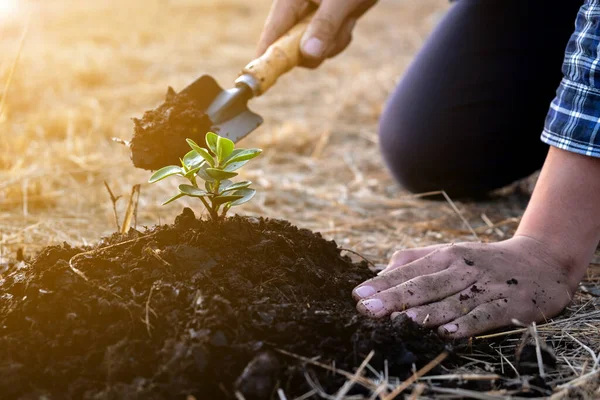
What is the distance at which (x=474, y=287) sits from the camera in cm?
168

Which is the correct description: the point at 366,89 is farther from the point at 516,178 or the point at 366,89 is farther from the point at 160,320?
the point at 160,320

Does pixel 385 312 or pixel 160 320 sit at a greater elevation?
pixel 160 320

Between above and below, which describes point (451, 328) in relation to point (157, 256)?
below

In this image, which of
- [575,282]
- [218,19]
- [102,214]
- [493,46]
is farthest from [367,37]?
[575,282]

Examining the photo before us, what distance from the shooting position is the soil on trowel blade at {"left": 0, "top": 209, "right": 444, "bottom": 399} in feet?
4.20

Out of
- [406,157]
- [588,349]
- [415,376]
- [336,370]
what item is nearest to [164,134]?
[336,370]

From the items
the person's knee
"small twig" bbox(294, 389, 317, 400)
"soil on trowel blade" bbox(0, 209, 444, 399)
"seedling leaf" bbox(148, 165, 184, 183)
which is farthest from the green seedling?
the person's knee

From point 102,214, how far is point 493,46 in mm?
2048

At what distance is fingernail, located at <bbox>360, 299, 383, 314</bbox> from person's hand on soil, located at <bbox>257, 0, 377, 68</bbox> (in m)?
Result: 1.10

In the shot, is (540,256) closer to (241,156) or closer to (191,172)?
(241,156)

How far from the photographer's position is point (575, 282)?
1792 millimetres

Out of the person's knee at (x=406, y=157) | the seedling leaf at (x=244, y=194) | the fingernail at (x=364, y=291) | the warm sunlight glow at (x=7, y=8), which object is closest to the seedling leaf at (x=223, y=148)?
the seedling leaf at (x=244, y=194)

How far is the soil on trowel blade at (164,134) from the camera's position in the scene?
1.88 m

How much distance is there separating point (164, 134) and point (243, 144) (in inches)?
87.2
